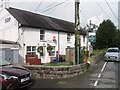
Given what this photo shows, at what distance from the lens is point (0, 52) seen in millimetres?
18391

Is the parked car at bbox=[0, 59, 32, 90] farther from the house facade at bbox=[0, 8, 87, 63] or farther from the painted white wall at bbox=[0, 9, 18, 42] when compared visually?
the painted white wall at bbox=[0, 9, 18, 42]

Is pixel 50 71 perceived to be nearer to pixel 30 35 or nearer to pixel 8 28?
pixel 30 35

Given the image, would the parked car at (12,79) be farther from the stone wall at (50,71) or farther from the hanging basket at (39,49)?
the hanging basket at (39,49)

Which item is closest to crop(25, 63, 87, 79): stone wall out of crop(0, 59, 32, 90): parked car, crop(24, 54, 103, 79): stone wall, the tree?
crop(24, 54, 103, 79): stone wall

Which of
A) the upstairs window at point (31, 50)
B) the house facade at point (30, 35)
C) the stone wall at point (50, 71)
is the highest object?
the house facade at point (30, 35)

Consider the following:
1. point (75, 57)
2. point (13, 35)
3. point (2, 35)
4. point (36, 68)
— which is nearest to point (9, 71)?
point (36, 68)

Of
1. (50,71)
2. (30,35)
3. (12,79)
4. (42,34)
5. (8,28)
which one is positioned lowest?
(50,71)

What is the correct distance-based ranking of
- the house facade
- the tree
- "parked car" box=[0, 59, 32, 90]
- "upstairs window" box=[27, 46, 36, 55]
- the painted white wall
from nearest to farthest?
"parked car" box=[0, 59, 32, 90] → the house facade → the painted white wall → "upstairs window" box=[27, 46, 36, 55] → the tree

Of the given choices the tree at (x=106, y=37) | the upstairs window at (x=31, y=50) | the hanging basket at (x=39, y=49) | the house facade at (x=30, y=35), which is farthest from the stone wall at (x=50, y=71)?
the tree at (x=106, y=37)

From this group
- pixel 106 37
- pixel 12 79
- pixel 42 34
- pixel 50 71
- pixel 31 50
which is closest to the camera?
pixel 12 79

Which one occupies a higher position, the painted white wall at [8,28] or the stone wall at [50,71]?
the painted white wall at [8,28]

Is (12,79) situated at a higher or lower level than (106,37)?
lower

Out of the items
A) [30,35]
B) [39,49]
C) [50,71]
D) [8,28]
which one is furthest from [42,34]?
[50,71]

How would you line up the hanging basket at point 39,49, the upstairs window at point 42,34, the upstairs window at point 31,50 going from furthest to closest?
the upstairs window at point 42,34 → the hanging basket at point 39,49 → the upstairs window at point 31,50
